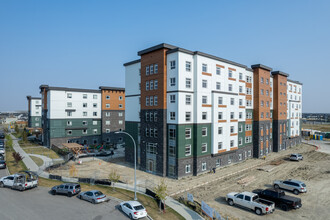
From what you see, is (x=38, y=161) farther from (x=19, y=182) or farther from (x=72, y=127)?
(x=19, y=182)

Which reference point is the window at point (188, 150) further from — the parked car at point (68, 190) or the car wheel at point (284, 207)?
the parked car at point (68, 190)

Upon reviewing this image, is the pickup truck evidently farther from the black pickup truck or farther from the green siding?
the green siding

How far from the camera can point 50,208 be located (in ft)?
75.2

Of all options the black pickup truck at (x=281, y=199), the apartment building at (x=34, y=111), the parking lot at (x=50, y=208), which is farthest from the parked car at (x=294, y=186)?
the apartment building at (x=34, y=111)

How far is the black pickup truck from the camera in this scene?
2311 centimetres

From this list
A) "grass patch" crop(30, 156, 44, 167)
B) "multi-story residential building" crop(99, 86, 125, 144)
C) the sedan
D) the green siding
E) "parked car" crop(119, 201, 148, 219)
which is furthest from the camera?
"multi-story residential building" crop(99, 86, 125, 144)

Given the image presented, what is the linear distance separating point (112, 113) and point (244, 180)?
47.5 m

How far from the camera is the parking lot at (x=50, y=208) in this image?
21016 millimetres

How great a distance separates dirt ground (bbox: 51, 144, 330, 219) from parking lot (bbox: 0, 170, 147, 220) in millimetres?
8894

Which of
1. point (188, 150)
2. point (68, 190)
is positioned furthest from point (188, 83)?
point (68, 190)

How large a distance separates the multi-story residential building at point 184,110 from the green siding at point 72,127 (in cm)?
2664

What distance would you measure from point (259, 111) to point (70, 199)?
43713mm

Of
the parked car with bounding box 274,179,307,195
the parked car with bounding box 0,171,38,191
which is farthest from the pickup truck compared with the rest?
the parked car with bounding box 0,171,38,191

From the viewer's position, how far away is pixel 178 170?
33562 millimetres
